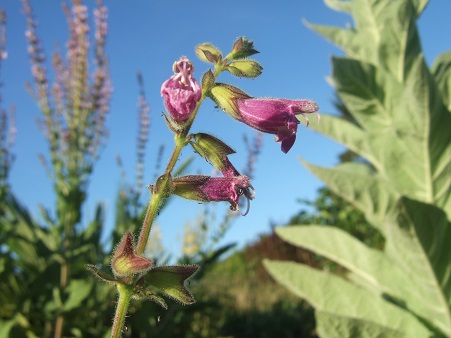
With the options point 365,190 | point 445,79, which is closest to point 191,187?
point 365,190

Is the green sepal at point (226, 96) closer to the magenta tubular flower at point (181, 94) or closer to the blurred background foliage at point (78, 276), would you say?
the magenta tubular flower at point (181, 94)

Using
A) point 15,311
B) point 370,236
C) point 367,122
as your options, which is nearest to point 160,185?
point 367,122

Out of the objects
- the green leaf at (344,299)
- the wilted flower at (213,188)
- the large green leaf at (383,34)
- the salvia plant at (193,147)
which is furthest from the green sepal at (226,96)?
the large green leaf at (383,34)

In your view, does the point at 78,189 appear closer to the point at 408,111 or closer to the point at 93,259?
the point at 93,259

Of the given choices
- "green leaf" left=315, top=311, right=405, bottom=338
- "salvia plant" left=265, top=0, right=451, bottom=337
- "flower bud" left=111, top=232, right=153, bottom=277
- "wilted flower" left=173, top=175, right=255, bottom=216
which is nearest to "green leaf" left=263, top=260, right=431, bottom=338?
"salvia plant" left=265, top=0, right=451, bottom=337

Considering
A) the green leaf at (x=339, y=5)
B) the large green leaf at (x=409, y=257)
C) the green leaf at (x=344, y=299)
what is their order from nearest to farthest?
the large green leaf at (x=409, y=257) < the green leaf at (x=344, y=299) < the green leaf at (x=339, y=5)

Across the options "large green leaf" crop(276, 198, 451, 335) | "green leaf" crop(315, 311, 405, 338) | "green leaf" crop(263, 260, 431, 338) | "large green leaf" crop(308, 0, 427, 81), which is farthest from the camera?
"large green leaf" crop(308, 0, 427, 81)

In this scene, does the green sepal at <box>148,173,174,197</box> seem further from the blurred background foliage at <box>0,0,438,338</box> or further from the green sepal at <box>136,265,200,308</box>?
the blurred background foliage at <box>0,0,438,338</box>

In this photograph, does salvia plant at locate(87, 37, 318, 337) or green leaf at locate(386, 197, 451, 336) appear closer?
salvia plant at locate(87, 37, 318, 337)
